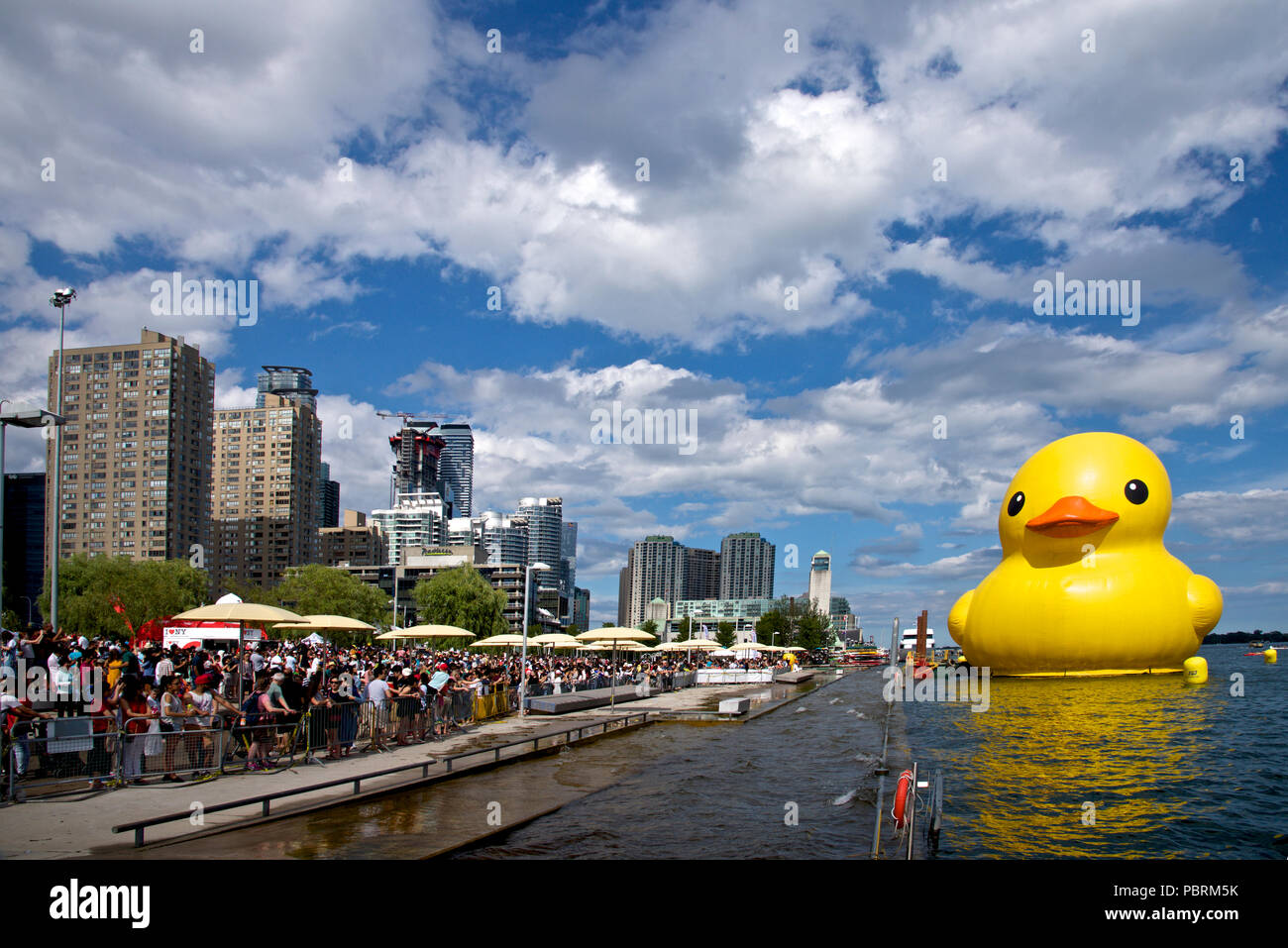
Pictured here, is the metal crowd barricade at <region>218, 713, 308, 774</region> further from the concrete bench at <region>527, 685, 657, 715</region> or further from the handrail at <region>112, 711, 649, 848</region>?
the concrete bench at <region>527, 685, 657, 715</region>

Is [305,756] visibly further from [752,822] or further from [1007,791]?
[1007,791]

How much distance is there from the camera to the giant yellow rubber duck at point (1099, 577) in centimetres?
2923

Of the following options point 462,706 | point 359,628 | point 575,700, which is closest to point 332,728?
point 462,706

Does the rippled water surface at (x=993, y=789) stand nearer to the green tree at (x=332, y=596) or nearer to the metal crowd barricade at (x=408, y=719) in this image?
the metal crowd barricade at (x=408, y=719)

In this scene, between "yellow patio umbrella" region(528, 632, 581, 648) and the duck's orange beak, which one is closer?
the duck's orange beak

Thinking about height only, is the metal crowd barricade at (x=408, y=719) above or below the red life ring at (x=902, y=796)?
below

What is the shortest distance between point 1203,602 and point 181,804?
3160cm

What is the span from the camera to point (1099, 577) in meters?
29.4

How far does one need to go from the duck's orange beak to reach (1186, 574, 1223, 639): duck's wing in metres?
4.44

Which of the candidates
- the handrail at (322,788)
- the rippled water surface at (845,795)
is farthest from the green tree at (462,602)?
the handrail at (322,788)

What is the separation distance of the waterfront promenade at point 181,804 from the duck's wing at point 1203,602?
80.5ft

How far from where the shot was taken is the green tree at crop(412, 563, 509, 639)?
78125mm

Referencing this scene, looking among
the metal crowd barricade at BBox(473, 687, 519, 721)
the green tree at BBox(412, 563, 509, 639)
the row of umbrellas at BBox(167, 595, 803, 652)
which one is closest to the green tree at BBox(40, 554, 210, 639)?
the green tree at BBox(412, 563, 509, 639)
